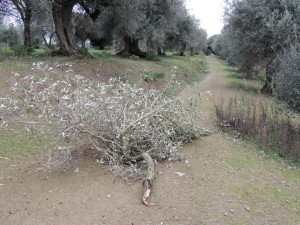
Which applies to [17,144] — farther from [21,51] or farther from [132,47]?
[132,47]

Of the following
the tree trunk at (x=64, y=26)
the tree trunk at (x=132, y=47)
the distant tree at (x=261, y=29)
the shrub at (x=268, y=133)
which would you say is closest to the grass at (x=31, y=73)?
the tree trunk at (x=64, y=26)

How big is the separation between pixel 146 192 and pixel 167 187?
1.79 ft

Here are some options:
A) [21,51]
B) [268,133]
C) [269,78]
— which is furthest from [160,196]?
[269,78]

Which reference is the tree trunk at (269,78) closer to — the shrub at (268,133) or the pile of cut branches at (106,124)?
the shrub at (268,133)

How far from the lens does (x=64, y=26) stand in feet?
50.6

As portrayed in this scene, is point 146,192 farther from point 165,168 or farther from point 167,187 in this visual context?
point 165,168

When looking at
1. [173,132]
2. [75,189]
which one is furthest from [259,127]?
[75,189]

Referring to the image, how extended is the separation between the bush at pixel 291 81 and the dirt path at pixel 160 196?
2.89 metres

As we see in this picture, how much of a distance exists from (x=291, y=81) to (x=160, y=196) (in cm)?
572

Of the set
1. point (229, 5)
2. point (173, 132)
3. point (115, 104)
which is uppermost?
point (229, 5)

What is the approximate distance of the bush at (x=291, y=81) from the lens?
8783 mm

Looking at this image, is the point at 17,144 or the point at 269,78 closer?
the point at 17,144

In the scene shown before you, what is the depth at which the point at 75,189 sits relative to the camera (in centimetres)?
518

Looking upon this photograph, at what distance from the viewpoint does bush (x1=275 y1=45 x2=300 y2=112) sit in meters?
8.78
